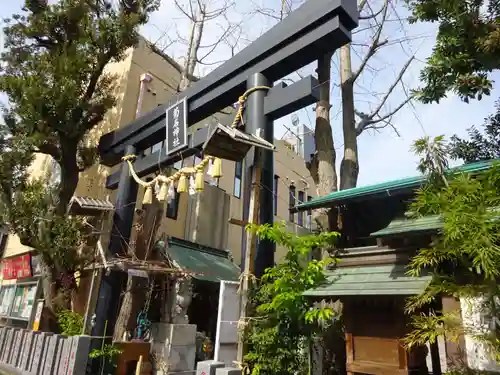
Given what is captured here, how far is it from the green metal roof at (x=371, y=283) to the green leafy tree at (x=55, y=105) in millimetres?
8450

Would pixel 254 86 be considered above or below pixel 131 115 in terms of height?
below

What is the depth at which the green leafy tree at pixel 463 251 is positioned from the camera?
160 inches

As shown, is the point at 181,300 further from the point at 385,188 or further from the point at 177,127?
the point at 385,188

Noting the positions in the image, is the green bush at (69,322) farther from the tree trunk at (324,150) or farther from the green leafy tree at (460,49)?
the green leafy tree at (460,49)

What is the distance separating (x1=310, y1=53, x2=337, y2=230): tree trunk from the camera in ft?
31.9

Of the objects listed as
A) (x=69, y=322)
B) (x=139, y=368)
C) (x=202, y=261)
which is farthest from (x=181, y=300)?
(x=69, y=322)

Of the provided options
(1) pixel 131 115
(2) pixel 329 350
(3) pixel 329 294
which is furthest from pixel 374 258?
(1) pixel 131 115

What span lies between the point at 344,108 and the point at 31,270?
13.3 metres

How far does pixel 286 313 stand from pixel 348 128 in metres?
6.65

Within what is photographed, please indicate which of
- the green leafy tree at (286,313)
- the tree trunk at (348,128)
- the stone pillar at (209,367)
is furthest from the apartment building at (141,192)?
the stone pillar at (209,367)

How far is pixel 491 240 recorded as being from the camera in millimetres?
4078

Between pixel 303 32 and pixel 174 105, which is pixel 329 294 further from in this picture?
pixel 174 105

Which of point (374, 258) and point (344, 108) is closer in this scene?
point (374, 258)

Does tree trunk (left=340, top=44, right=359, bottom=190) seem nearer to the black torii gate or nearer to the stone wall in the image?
the black torii gate
